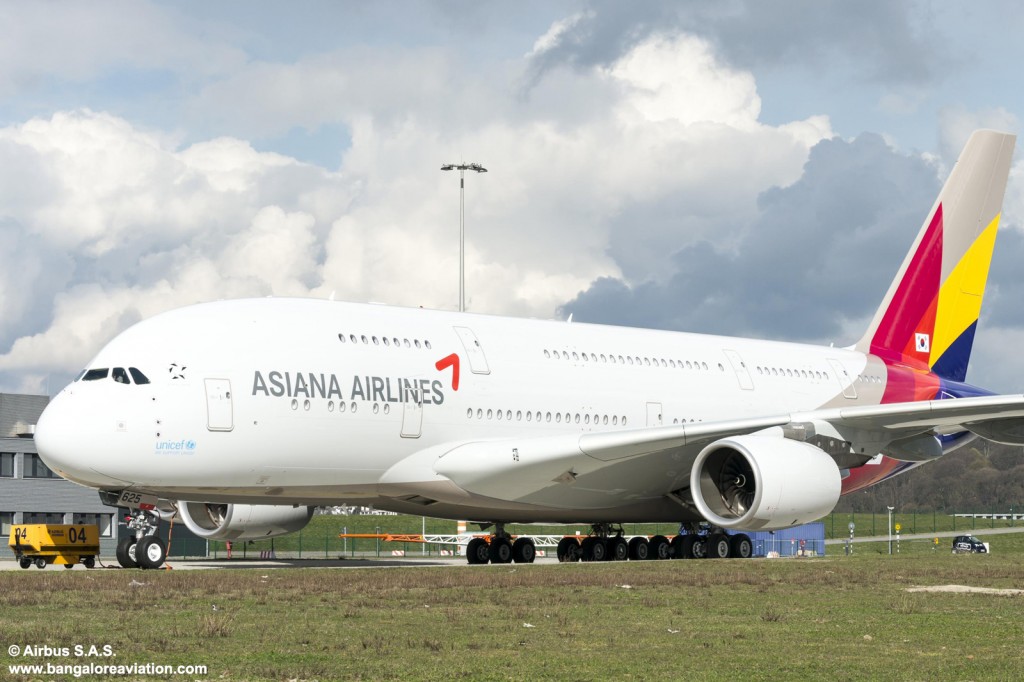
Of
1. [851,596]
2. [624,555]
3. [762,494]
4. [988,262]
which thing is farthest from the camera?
[988,262]

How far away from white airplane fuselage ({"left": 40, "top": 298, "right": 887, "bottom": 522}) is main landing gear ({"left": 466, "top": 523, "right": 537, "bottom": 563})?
95 centimetres

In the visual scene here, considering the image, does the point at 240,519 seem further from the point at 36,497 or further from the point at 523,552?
the point at 36,497

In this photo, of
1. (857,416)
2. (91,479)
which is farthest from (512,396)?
(91,479)

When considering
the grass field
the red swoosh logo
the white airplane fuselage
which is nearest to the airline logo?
the white airplane fuselage

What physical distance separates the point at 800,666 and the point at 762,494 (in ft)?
36.2

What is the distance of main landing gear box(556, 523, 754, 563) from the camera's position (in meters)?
24.1

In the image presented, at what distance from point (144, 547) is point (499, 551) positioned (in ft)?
24.4

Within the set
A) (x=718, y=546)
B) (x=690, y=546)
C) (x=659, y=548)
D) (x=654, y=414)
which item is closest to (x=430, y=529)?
(x=659, y=548)

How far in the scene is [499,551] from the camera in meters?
24.4

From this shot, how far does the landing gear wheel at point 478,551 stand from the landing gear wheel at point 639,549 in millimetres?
2970

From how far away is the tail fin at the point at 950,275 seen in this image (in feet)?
97.5

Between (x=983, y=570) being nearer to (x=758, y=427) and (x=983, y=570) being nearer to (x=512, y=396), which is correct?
(x=758, y=427)

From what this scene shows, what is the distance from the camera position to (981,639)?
10.5m

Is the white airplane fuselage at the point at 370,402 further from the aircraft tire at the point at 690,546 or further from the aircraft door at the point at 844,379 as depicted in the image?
the aircraft door at the point at 844,379
